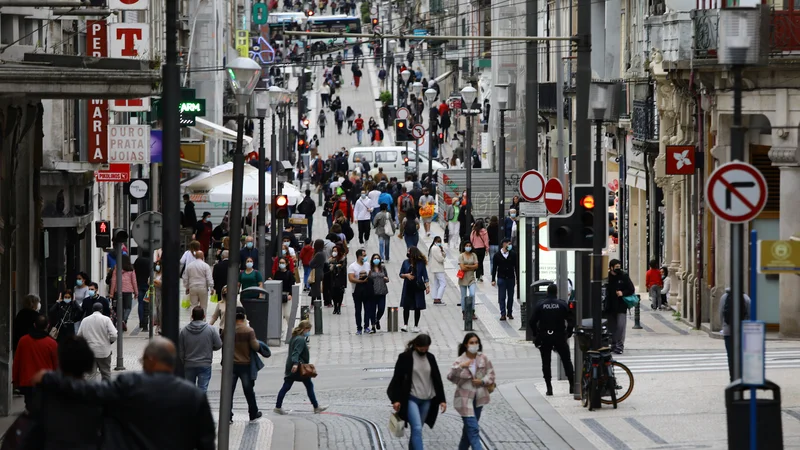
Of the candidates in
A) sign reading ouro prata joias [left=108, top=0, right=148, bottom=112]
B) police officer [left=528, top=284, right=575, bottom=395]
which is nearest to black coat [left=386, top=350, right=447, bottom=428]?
police officer [left=528, top=284, right=575, bottom=395]

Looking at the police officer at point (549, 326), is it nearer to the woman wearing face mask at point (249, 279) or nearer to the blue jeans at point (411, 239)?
the woman wearing face mask at point (249, 279)

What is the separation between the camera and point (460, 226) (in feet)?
160

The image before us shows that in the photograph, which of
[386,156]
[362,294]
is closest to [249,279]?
[362,294]

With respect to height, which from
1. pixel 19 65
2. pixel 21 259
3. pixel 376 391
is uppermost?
pixel 19 65

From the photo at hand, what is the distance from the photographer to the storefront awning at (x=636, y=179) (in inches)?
1618

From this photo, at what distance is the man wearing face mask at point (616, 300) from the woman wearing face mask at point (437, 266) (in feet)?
24.7

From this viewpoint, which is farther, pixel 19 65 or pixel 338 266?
pixel 338 266

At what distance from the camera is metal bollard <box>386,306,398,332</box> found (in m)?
31.1

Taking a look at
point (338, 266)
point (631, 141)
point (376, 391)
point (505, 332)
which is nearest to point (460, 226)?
point (631, 141)

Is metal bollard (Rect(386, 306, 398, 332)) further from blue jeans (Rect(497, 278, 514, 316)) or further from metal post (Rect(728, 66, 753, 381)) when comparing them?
metal post (Rect(728, 66, 753, 381))

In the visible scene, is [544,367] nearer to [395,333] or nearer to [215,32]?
[395,333]

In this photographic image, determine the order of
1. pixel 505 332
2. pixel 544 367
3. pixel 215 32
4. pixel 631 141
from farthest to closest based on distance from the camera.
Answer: pixel 215 32 → pixel 631 141 → pixel 505 332 → pixel 544 367

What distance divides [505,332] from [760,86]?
6410 millimetres

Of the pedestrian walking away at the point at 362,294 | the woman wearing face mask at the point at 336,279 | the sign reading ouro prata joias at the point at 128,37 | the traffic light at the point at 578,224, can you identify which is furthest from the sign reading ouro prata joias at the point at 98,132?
the traffic light at the point at 578,224
